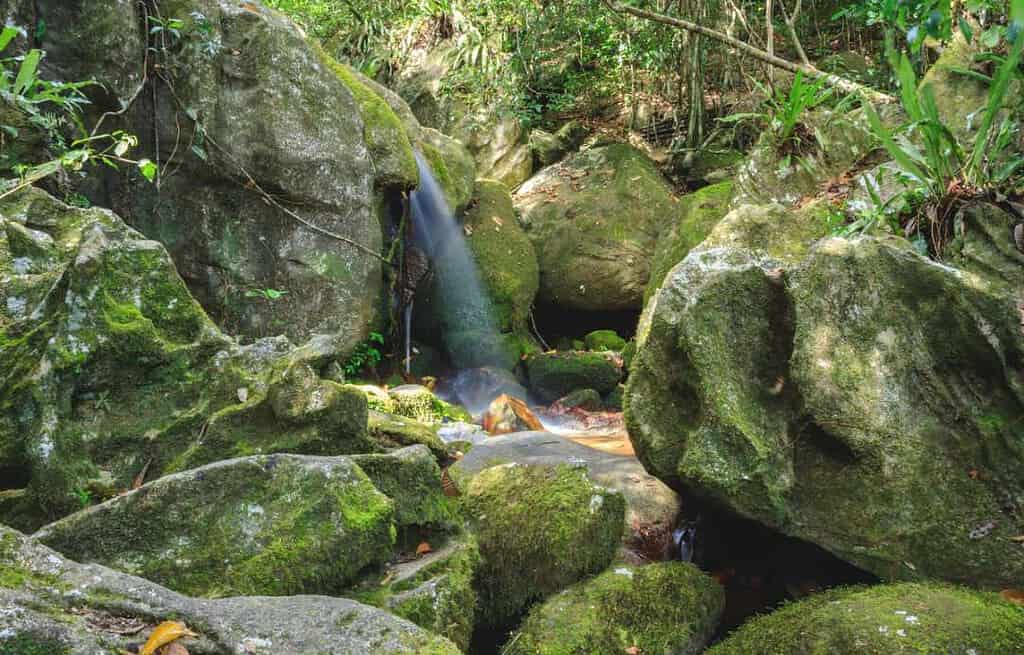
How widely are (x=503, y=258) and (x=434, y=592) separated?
7841mm

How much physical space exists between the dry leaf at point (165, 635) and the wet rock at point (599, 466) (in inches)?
86.7

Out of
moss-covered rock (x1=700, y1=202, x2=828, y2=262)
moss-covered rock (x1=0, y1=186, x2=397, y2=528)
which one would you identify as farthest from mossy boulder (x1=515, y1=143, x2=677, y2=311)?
moss-covered rock (x1=0, y1=186, x2=397, y2=528)

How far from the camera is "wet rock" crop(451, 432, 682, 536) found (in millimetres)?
3792

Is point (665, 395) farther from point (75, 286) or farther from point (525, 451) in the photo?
point (75, 286)

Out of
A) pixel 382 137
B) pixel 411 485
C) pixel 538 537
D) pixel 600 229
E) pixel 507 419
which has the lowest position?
pixel 507 419

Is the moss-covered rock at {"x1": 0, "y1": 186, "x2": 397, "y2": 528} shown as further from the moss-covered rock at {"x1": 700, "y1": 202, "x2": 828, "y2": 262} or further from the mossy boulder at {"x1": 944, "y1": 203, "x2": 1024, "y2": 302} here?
the mossy boulder at {"x1": 944, "y1": 203, "x2": 1024, "y2": 302}

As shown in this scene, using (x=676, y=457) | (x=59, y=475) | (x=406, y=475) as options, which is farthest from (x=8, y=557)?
(x=676, y=457)

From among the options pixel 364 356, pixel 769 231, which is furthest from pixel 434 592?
pixel 364 356

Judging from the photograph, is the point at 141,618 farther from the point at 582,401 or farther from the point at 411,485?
the point at 582,401

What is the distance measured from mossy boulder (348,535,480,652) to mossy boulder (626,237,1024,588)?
110 cm

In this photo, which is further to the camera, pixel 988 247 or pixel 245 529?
pixel 988 247

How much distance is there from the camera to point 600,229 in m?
10.5

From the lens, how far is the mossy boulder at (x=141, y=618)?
1.43 metres

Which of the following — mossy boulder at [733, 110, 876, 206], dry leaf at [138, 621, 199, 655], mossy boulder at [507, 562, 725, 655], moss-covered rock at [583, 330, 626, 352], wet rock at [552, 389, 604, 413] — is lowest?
wet rock at [552, 389, 604, 413]
